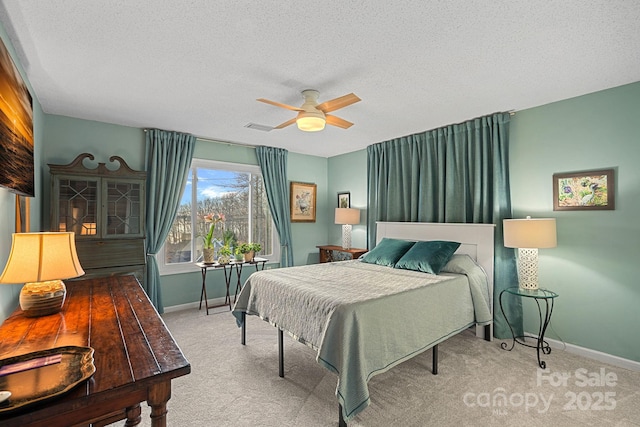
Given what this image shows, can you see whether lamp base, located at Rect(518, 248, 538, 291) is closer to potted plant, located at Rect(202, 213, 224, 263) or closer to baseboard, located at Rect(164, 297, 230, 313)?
potted plant, located at Rect(202, 213, 224, 263)

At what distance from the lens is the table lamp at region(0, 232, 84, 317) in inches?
64.2

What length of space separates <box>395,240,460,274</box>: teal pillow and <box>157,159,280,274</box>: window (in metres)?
2.68

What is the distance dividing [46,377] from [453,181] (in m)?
4.10

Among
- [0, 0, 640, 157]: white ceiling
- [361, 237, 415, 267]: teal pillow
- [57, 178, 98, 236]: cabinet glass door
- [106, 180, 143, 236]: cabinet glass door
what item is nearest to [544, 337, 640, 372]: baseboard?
[361, 237, 415, 267]: teal pillow

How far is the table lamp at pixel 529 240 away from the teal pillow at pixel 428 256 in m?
0.59

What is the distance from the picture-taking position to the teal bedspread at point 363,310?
79.7 inches

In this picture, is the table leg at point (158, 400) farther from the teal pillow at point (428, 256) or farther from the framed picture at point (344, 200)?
the framed picture at point (344, 200)

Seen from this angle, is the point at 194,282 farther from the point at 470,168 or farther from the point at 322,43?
the point at 470,168

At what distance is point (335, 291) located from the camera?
8.20 ft

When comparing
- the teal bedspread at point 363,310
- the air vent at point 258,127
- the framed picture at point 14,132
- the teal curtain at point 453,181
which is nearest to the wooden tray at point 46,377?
the framed picture at point 14,132

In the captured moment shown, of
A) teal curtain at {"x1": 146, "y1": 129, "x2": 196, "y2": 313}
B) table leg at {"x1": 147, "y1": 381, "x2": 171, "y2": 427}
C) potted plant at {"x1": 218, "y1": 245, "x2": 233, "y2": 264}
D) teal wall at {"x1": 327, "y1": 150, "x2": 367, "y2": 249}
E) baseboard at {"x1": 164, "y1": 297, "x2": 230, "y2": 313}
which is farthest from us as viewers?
teal wall at {"x1": 327, "y1": 150, "x2": 367, "y2": 249}

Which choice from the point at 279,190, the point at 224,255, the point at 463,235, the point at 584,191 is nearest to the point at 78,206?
the point at 224,255

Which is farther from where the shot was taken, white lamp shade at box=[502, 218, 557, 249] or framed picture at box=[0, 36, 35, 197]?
white lamp shade at box=[502, 218, 557, 249]

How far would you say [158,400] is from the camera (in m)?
1.13
